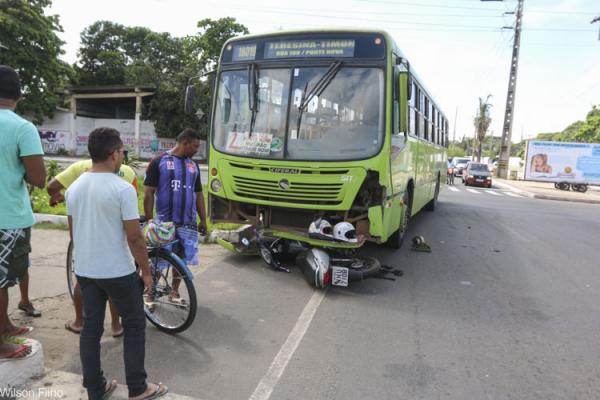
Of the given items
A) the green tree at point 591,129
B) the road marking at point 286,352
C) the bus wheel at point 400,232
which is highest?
the green tree at point 591,129

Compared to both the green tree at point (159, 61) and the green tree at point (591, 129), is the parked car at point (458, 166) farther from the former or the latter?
the green tree at point (159, 61)

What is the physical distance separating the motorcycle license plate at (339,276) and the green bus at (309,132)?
1.06 ft

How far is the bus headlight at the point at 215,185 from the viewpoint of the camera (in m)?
6.49

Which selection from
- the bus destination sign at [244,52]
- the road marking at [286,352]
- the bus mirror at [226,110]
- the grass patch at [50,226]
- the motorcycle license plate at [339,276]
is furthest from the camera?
the grass patch at [50,226]

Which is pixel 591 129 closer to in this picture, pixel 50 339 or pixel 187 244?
pixel 187 244

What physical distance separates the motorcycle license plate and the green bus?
32cm

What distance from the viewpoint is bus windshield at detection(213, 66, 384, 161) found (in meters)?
5.85

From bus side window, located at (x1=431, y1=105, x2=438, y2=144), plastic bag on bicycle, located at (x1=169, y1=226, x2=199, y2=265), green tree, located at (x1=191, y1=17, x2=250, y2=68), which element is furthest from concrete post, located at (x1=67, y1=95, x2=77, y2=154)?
plastic bag on bicycle, located at (x1=169, y1=226, x2=199, y2=265)

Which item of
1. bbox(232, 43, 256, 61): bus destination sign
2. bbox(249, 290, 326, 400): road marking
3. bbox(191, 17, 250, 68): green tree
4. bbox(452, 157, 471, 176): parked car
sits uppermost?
bbox(191, 17, 250, 68): green tree

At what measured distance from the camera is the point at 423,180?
32.8ft

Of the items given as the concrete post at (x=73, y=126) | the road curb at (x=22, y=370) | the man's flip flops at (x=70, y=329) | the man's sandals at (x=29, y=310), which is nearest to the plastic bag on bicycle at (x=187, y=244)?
the man's flip flops at (x=70, y=329)

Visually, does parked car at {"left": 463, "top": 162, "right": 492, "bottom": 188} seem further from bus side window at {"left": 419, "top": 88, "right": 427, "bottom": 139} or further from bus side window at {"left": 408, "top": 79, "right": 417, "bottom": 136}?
bus side window at {"left": 408, "top": 79, "right": 417, "bottom": 136}

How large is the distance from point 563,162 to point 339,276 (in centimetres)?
2989

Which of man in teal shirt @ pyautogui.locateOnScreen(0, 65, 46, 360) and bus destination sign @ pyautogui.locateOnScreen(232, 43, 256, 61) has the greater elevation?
bus destination sign @ pyautogui.locateOnScreen(232, 43, 256, 61)
